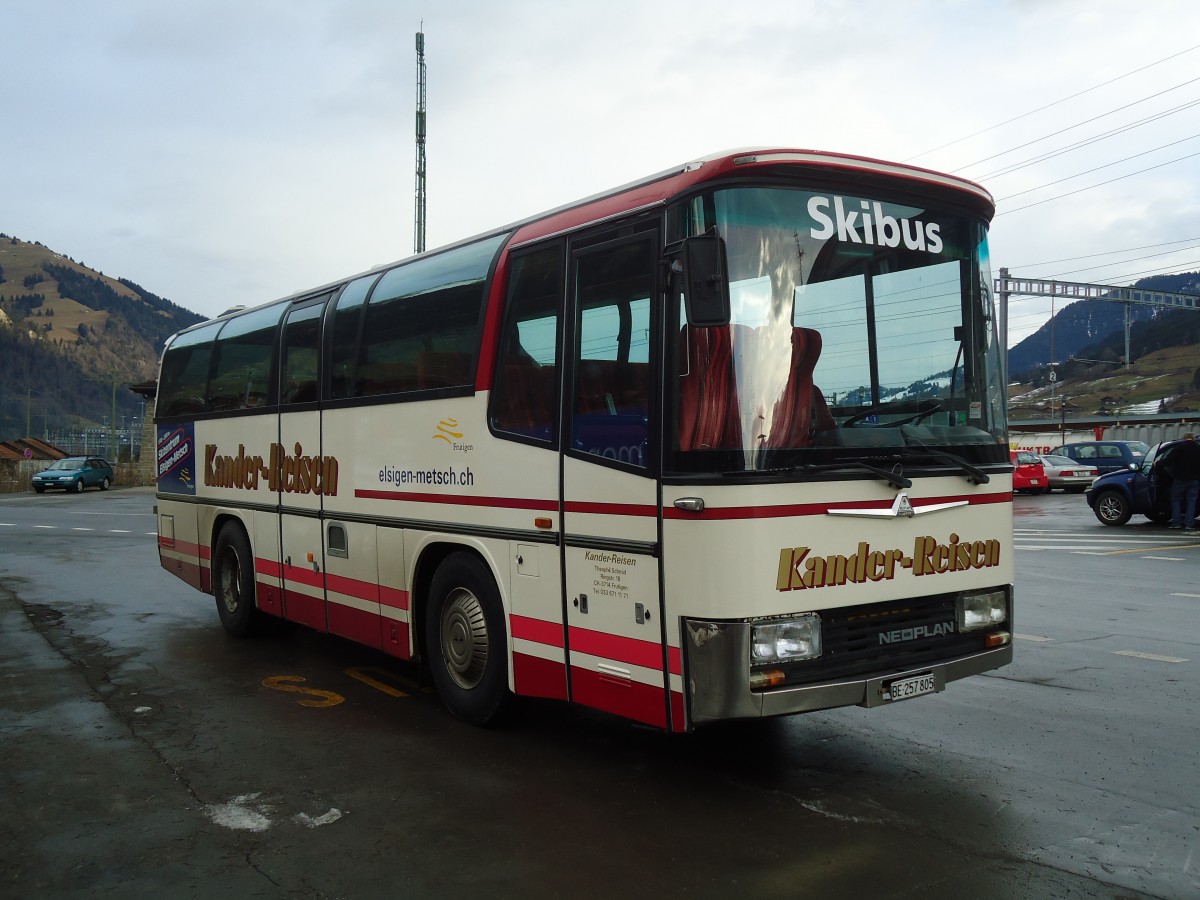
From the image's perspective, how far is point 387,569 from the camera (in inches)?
299

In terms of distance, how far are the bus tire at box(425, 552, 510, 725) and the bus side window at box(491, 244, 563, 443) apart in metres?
1.01

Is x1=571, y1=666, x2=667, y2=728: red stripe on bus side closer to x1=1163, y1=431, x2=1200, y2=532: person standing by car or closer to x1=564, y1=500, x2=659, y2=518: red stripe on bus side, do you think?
x1=564, y1=500, x2=659, y2=518: red stripe on bus side

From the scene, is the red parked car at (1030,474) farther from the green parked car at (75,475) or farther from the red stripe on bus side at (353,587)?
the green parked car at (75,475)

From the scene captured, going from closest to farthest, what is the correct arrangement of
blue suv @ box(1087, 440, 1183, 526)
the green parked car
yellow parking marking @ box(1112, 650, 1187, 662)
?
1. yellow parking marking @ box(1112, 650, 1187, 662)
2. blue suv @ box(1087, 440, 1183, 526)
3. the green parked car

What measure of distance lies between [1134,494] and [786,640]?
61.0 ft

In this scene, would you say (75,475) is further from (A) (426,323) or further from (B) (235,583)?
(A) (426,323)

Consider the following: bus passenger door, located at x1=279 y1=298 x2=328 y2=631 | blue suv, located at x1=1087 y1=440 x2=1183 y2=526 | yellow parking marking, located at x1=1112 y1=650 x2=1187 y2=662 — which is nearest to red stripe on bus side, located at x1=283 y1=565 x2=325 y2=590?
bus passenger door, located at x1=279 y1=298 x2=328 y2=631

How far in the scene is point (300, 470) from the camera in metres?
8.94

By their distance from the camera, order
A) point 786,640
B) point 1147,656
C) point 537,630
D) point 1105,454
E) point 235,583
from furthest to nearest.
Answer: point 1105,454, point 235,583, point 1147,656, point 537,630, point 786,640


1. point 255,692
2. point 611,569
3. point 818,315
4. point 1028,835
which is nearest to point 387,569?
point 255,692

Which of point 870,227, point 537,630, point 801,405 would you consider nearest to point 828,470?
point 801,405

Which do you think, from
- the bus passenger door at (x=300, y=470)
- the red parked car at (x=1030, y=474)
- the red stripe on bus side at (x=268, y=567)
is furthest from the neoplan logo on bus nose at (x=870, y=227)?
the red parked car at (x=1030, y=474)

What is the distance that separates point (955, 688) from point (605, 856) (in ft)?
12.9

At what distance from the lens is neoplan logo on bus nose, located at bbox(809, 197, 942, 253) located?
5320 mm
